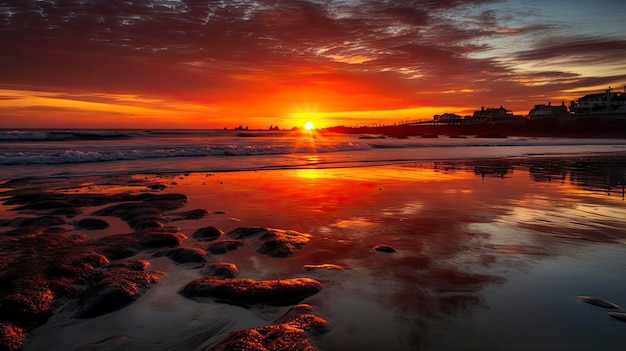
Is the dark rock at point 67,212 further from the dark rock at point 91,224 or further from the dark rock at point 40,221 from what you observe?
the dark rock at point 91,224

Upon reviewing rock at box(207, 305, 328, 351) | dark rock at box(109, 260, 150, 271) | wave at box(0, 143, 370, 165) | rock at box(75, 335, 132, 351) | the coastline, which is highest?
the coastline

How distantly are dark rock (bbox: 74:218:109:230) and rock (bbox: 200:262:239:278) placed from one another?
9.59 feet

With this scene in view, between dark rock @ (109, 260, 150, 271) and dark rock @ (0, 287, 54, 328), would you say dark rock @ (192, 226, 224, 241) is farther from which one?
dark rock @ (0, 287, 54, 328)

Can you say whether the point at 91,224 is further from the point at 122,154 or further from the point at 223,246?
the point at 122,154

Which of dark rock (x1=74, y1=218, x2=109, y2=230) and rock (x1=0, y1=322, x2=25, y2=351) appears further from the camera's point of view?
dark rock (x1=74, y1=218, x2=109, y2=230)

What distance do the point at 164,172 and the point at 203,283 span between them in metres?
11.8

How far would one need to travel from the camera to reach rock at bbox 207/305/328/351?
2.55 m

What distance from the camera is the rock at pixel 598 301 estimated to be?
3.20 meters

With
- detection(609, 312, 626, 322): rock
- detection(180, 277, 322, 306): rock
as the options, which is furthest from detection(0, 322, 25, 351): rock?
detection(609, 312, 626, 322): rock

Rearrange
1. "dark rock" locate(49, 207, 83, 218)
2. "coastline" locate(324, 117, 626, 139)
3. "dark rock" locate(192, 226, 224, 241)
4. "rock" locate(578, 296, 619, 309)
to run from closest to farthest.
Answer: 1. "rock" locate(578, 296, 619, 309)
2. "dark rock" locate(192, 226, 224, 241)
3. "dark rock" locate(49, 207, 83, 218)
4. "coastline" locate(324, 117, 626, 139)

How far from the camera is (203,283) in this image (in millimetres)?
3662

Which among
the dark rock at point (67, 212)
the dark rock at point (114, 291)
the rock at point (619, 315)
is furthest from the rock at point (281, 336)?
the dark rock at point (67, 212)

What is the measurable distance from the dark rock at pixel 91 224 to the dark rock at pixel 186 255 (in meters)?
1.99

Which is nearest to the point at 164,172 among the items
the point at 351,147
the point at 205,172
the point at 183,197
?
the point at 205,172
